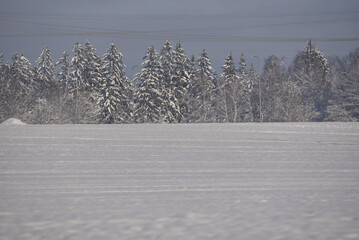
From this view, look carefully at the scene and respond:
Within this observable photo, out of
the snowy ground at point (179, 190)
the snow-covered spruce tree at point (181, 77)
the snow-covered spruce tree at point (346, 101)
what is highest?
the snow-covered spruce tree at point (181, 77)

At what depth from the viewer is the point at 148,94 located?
47.4 metres

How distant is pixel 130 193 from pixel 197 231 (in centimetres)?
261

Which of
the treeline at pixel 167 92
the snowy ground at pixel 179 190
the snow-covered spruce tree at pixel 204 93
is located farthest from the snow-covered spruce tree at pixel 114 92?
the snowy ground at pixel 179 190

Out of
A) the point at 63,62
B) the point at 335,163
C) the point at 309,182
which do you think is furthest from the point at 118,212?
the point at 63,62

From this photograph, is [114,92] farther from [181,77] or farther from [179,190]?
[179,190]

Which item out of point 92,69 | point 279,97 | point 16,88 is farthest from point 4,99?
point 279,97

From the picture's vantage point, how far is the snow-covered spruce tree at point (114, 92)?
47.7 m

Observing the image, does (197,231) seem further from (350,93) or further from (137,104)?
(350,93)

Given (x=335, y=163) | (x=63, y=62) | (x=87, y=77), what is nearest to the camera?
(x=335, y=163)

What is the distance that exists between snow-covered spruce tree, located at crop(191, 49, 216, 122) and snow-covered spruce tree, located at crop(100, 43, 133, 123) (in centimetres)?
887

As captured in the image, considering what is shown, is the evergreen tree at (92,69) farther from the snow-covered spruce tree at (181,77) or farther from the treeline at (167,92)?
the snow-covered spruce tree at (181,77)

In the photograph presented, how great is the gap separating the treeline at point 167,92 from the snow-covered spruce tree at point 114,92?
0.11 meters

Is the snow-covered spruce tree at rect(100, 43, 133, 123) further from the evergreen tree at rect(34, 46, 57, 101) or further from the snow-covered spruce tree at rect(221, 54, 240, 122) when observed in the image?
the snow-covered spruce tree at rect(221, 54, 240, 122)

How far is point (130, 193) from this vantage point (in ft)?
24.9
